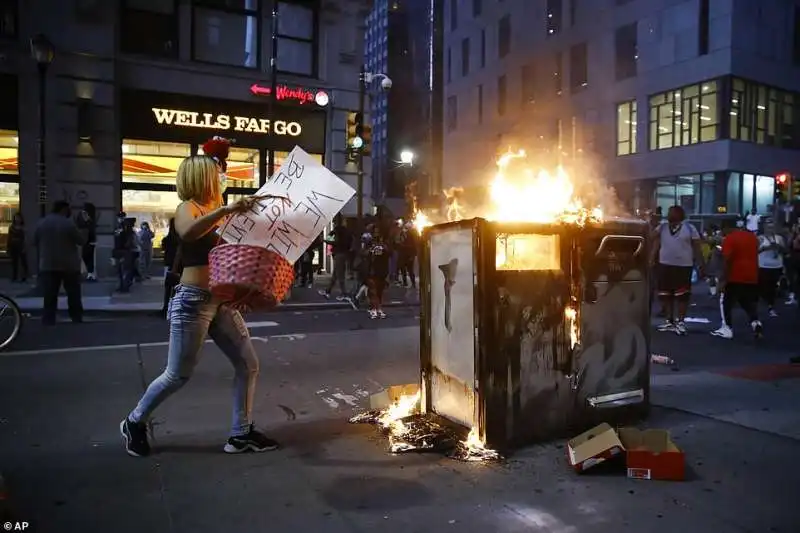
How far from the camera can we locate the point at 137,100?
17.3 metres

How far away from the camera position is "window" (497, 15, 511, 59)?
3906 cm

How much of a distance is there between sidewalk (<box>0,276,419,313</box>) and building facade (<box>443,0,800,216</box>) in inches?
453

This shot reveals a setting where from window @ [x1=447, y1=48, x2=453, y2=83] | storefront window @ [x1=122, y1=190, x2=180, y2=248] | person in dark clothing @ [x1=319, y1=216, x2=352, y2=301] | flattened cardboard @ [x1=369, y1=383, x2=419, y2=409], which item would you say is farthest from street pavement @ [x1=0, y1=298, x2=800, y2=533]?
window @ [x1=447, y1=48, x2=453, y2=83]

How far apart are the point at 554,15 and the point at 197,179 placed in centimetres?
3555

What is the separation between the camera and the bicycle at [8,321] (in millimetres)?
A: 7754

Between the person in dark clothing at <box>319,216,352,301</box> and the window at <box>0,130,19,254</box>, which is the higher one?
the window at <box>0,130,19,254</box>

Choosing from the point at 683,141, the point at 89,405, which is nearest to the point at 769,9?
the point at 683,141

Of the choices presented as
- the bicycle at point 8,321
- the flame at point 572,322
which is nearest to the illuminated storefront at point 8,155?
the bicycle at point 8,321

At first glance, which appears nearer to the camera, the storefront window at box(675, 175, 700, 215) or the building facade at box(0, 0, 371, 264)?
the building facade at box(0, 0, 371, 264)

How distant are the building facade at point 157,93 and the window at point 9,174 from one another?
0.03 metres

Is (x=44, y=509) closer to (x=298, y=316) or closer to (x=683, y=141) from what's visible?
(x=298, y=316)

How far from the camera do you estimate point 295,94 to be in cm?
1883

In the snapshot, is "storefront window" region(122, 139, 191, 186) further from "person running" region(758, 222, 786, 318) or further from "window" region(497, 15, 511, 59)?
"window" region(497, 15, 511, 59)

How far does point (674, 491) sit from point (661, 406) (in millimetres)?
1799
